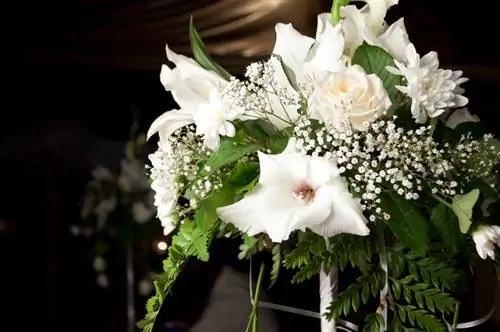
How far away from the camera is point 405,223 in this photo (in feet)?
2.30

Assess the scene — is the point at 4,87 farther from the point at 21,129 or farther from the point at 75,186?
the point at 75,186

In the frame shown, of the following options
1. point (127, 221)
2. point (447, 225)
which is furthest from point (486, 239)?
point (127, 221)

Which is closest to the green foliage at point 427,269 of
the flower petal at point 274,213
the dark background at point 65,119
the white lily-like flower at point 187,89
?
the flower petal at point 274,213

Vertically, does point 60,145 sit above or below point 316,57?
above

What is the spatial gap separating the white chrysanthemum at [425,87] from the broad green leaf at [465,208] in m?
A: 0.08

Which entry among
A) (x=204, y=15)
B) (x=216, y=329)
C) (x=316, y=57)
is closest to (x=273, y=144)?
(x=316, y=57)

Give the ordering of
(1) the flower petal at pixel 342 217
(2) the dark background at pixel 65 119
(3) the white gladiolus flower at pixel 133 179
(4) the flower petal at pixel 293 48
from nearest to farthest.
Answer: (1) the flower petal at pixel 342 217 < (4) the flower petal at pixel 293 48 < (2) the dark background at pixel 65 119 < (3) the white gladiolus flower at pixel 133 179

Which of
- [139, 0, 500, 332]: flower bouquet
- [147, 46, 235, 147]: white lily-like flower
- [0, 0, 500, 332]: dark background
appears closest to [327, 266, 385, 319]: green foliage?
[139, 0, 500, 332]: flower bouquet

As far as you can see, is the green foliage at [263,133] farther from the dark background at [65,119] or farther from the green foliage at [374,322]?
the dark background at [65,119]

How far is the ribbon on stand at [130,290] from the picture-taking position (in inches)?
64.4

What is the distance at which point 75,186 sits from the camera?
1.61 metres

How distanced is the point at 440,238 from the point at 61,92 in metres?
1.06

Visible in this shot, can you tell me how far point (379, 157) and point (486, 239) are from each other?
0.40ft

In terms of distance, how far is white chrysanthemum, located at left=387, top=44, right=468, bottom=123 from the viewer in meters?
0.70
